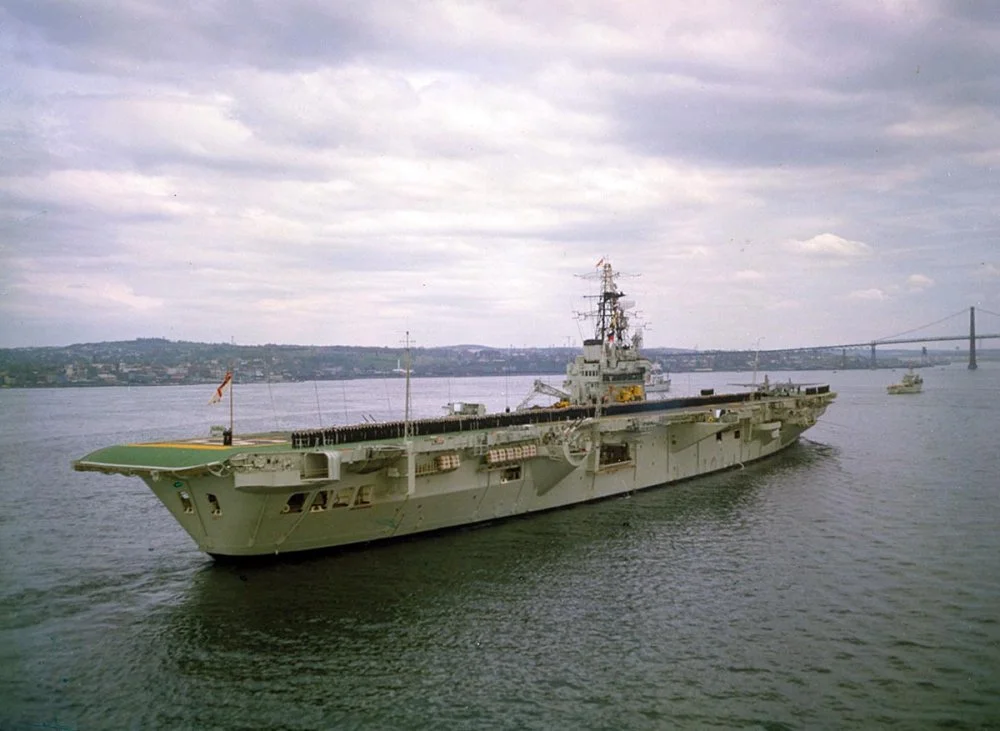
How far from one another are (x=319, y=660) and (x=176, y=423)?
49.1 meters

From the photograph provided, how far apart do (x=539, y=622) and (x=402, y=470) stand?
225 inches

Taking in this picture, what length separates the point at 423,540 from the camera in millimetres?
20406

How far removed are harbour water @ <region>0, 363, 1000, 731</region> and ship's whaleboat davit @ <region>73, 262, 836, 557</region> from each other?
2.55ft

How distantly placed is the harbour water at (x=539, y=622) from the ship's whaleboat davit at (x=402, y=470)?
0.78 meters

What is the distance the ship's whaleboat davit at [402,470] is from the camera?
17.3 meters

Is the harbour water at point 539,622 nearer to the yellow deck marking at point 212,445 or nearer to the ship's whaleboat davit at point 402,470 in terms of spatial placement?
the ship's whaleboat davit at point 402,470

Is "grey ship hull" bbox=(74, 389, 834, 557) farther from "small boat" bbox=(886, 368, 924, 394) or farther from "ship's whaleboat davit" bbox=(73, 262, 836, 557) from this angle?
"small boat" bbox=(886, 368, 924, 394)

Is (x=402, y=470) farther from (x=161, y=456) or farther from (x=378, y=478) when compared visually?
(x=161, y=456)

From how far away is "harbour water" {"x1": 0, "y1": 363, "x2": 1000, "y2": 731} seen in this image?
11.6 meters

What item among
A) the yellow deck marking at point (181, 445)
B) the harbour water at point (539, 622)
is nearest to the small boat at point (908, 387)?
the harbour water at point (539, 622)

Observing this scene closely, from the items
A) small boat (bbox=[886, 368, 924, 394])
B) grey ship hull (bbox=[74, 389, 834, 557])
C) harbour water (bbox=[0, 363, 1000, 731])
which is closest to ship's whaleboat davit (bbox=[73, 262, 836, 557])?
grey ship hull (bbox=[74, 389, 834, 557])

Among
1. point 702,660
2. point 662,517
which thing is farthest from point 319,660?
point 662,517

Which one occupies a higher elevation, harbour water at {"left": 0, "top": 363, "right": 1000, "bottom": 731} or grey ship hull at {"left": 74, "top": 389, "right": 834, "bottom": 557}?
grey ship hull at {"left": 74, "top": 389, "right": 834, "bottom": 557}

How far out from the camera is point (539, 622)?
14906mm
